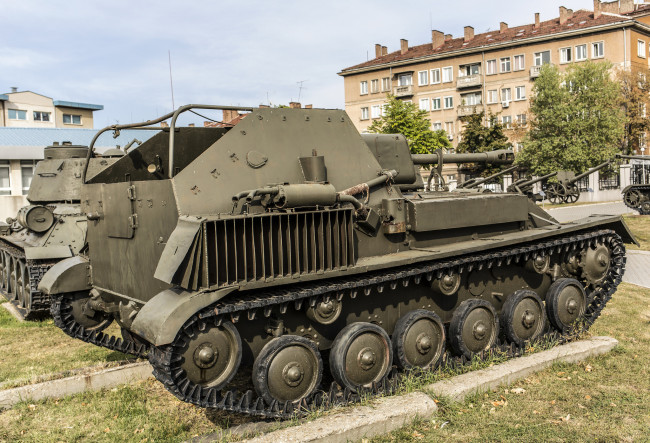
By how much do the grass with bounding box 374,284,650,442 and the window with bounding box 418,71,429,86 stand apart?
48379mm

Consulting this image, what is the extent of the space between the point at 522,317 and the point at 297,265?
11.7 ft

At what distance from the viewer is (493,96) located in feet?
169

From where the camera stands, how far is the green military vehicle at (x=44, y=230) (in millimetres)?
11312

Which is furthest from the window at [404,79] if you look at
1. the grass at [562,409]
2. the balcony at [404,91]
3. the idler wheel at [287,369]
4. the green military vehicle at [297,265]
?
the idler wheel at [287,369]

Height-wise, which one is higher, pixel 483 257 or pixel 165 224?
pixel 165 224

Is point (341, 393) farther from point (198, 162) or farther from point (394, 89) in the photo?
point (394, 89)

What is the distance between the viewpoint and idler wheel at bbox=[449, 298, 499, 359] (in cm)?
718

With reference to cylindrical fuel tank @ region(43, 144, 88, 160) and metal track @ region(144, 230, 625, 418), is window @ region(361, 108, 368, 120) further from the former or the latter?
metal track @ region(144, 230, 625, 418)

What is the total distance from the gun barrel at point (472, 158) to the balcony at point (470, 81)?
4316 centimetres

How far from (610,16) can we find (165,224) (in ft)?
160

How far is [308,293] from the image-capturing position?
225 inches

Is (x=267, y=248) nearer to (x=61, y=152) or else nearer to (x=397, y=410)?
(x=397, y=410)

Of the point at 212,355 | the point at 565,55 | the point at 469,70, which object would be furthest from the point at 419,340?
the point at 469,70

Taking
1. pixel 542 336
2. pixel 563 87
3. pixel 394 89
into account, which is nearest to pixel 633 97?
pixel 563 87
